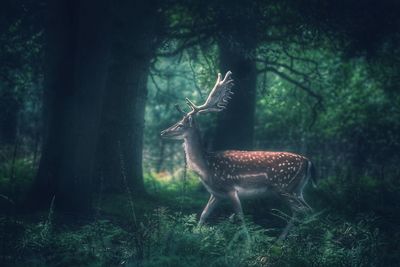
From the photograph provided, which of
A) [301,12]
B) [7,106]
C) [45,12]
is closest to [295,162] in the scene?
[301,12]

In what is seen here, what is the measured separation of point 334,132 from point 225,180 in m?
9.95

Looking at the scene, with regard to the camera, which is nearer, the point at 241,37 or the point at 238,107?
the point at 241,37

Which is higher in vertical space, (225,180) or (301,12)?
(301,12)

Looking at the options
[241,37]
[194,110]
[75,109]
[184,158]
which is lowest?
[184,158]

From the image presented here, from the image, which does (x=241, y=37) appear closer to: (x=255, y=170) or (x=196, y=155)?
(x=196, y=155)

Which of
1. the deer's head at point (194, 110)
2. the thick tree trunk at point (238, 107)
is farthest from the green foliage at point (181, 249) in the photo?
the thick tree trunk at point (238, 107)

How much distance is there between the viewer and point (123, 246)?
262 inches

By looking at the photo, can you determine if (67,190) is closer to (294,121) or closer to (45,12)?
(45,12)

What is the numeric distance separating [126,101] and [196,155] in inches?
88.9

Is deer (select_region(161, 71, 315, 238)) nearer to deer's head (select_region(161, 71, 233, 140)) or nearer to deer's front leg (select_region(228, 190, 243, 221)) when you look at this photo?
deer's front leg (select_region(228, 190, 243, 221))

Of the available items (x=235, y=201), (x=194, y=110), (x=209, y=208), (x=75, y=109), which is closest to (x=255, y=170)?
(x=235, y=201)

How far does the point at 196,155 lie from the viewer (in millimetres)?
9812

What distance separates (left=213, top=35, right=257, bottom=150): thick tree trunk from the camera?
12.4 meters

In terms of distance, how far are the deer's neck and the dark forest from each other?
0.07 feet
